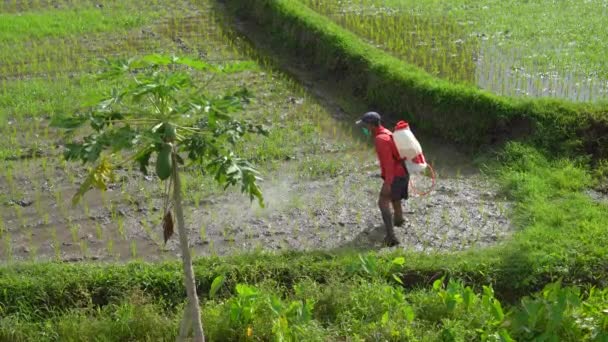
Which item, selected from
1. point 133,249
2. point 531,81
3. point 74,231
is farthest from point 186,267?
point 531,81

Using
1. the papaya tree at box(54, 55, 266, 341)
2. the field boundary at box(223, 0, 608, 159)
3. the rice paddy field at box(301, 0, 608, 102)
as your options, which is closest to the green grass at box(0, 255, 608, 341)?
the papaya tree at box(54, 55, 266, 341)

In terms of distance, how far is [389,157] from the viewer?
699 cm

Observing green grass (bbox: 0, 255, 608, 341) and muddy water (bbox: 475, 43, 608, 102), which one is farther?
muddy water (bbox: 475, 43, 608, 102)

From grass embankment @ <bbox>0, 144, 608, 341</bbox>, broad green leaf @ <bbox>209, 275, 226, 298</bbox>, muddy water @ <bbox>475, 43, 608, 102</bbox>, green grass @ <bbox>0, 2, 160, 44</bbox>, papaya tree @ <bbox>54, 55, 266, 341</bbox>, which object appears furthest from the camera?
green grass @ <bbox>0, 2, 160, 44</bbox>

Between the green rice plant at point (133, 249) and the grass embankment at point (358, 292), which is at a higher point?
the grass embankment at point (358, 292)

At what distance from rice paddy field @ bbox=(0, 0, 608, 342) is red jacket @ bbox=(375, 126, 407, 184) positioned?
54 centimetres

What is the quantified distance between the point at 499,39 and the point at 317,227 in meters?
5.13

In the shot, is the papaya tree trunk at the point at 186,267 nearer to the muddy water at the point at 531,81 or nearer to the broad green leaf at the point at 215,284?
the broad green leaf at the point at 215,284

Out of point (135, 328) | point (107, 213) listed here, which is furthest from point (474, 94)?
point (135, 328)

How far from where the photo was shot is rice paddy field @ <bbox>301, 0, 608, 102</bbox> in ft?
32.7

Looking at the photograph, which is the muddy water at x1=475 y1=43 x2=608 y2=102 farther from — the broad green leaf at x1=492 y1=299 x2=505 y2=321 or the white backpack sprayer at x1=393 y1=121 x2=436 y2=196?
the broad green leaf at x1=492 y1=299 x2=505 y2=321

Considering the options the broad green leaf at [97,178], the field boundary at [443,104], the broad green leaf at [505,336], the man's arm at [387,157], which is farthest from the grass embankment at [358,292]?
the broad green leaf at [97,178]

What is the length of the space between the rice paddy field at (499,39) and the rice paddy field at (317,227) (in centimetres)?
4

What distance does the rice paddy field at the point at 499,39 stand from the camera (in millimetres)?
9953
